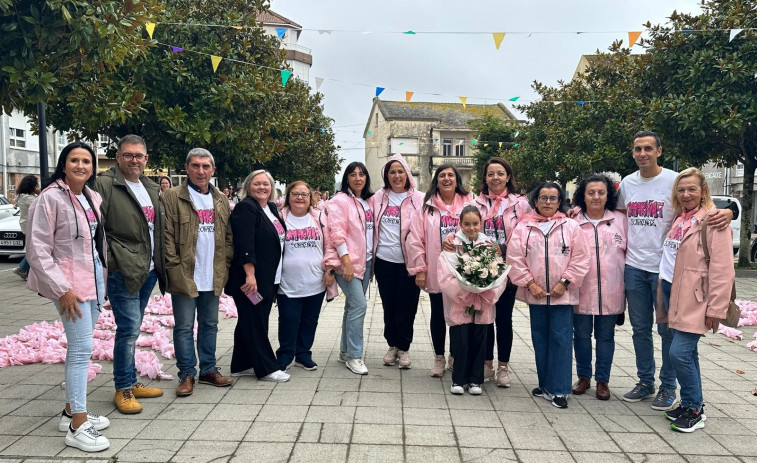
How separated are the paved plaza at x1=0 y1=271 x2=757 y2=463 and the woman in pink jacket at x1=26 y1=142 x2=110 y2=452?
0.22 m

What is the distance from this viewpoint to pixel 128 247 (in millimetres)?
4246

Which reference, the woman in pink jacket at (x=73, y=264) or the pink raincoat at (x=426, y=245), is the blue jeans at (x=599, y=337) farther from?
the woman in pink jacket at (x=73, y=264)

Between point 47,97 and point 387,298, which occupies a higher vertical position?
point 47,97

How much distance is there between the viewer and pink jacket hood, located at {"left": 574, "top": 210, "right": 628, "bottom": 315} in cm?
475

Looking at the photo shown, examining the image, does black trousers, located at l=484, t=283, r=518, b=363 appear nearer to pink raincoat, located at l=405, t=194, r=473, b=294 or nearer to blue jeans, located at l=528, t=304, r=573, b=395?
blue jeans, located at l=528, t=304, r=573, b=395

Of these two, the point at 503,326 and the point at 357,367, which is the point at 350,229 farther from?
the point at 503,326

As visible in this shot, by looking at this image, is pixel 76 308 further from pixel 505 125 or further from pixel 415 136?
pixel 415 136

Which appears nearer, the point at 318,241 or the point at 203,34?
the point at 318,241

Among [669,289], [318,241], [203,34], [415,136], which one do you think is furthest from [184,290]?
[415,136]

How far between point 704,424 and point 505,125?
40357 millimetres

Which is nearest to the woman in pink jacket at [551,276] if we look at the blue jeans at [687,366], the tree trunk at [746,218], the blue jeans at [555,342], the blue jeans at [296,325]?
the blue jeans at [555,342]

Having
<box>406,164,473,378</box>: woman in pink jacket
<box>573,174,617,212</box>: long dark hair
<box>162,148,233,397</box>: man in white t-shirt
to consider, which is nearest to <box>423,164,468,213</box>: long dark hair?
<box>406,164,473,378</box>: woman in pink jacket

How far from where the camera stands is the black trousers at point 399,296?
5.55 meters

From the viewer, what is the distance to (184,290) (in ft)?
15.0
